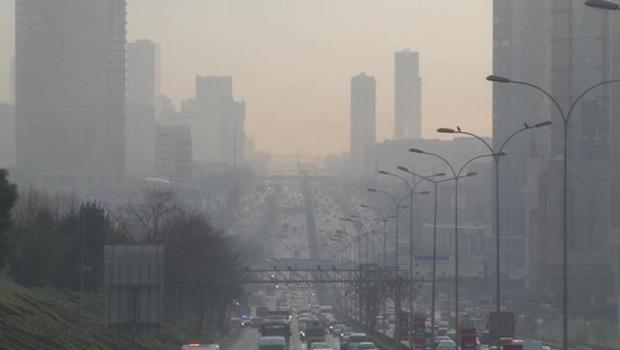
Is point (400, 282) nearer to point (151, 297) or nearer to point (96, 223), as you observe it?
point (96, 223)

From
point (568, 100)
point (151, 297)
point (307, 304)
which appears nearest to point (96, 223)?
point (151, 297)

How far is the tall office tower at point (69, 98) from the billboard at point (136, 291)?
132787 millimetres

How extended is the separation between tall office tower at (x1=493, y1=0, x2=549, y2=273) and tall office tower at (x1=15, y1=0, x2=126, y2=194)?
40076mm

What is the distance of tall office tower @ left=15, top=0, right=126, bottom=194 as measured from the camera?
593ft

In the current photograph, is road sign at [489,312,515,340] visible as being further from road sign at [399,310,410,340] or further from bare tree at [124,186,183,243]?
bare tree at [124,186,183,243]

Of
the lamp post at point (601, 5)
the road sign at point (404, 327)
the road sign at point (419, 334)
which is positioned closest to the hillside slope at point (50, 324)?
the road sign at point (419, 334)

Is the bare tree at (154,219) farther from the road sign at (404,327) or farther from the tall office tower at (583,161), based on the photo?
the tall office tower at (583,161)

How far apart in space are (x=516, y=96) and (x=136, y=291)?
358 feet

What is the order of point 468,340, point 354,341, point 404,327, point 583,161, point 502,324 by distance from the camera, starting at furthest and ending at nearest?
point 583,161, point 404,327, point 354,341, point 502,324, point 468,340

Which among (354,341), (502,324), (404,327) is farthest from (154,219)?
(502,324)

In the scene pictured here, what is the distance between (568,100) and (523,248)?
66.7ft

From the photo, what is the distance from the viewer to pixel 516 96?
483ft

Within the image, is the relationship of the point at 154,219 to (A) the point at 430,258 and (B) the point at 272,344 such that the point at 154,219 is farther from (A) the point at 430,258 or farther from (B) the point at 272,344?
(B) the point at 272,344

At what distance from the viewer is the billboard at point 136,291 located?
132 feet
